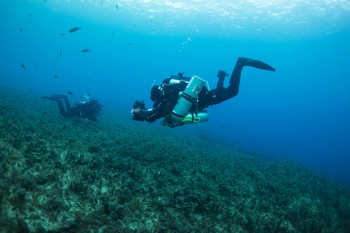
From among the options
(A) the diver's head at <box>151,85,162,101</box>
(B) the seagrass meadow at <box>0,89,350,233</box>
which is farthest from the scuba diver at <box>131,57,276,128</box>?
(B) the seagrass meadow at <box>0,89,350,233</box>

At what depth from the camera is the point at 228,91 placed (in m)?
10.5

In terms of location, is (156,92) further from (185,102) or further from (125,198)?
(125,198)

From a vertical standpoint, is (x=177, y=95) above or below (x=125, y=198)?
above

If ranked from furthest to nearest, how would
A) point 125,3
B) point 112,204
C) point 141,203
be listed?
point 125,3 < point 141,203 < point 112,204

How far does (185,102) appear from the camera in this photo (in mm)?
8438

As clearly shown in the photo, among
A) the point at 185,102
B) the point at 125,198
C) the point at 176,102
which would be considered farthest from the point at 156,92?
the point at 125,198

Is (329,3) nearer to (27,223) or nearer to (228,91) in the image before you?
(228,91)

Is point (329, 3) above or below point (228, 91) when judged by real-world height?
above

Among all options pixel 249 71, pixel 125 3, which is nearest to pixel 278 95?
pixel 249 71

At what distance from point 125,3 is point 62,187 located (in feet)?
182

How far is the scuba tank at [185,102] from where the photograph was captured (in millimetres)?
8367

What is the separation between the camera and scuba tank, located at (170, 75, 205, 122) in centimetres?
837

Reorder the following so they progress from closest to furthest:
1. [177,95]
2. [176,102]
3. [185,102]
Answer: [185,102]
[176,102]
[177,95]

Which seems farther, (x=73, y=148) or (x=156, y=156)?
(x=156, y=156)
